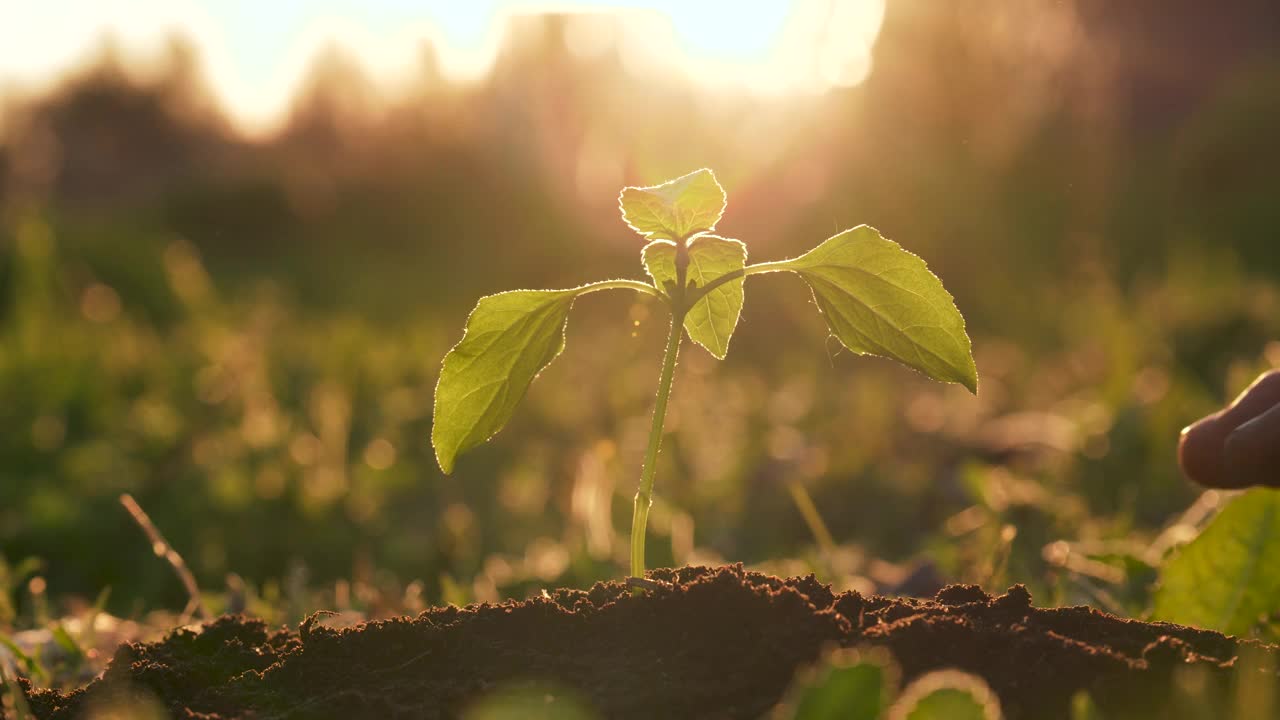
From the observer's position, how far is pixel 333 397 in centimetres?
534

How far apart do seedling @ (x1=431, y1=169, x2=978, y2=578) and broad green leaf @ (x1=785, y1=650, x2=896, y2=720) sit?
0.61m

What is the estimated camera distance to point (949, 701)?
0.92 m

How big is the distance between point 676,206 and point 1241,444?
0.95 meters

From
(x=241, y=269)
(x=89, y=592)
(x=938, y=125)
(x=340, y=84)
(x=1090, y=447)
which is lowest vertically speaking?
(x=89, y=592)

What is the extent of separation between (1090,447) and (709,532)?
1586mm

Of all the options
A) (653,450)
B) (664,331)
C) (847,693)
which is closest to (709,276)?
(653,450)

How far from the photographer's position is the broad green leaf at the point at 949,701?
0.91m

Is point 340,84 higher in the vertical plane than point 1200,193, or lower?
higher

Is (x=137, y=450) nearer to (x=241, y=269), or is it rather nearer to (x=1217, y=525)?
(x=1217, y=525)

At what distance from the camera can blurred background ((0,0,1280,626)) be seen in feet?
12.2

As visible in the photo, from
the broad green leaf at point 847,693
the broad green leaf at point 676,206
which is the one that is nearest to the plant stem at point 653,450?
the broad green leaf at point 676,206

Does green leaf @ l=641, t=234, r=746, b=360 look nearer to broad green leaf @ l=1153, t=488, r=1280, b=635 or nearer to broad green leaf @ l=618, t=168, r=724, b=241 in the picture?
broad green leaf @ l=618, t=168, r=724, b=241

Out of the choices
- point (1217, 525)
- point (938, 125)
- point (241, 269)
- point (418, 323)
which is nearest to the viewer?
point (1217, 525)

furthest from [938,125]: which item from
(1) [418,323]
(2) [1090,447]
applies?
(2) [1090,447]
